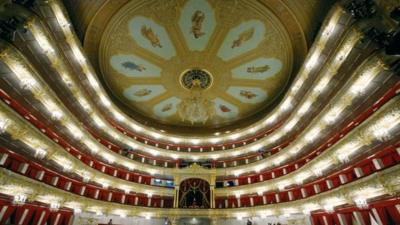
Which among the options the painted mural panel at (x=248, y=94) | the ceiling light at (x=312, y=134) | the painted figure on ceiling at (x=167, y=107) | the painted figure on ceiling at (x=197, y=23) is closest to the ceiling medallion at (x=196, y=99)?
the painted mural panel at (x=248, y=94)

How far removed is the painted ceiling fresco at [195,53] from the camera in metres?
16.3

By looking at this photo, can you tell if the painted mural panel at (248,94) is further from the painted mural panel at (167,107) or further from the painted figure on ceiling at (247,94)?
the painted mural panel at (167,107)

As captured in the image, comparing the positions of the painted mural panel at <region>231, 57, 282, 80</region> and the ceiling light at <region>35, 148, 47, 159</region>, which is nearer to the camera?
the ceiling light at <region>35, 148, 47, 159</region>

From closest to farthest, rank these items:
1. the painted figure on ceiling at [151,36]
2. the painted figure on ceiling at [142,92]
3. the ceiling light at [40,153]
A: the ceiling light at [40,153] → the painted figure on ceiling at [151,36] → the painted figure on ceiling at [142,92]

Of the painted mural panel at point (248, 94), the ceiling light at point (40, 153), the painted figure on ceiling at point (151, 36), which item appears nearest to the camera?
the ceiling light at point (40, 153)

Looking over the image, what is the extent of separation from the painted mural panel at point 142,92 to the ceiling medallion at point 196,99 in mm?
3508

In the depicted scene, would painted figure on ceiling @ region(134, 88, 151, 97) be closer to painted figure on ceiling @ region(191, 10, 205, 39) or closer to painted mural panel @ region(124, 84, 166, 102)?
painted mural panel @ region(124, 84, 166, 102)

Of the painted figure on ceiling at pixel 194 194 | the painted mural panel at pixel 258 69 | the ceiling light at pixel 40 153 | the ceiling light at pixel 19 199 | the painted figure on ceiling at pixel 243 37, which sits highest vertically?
the painted figure on ceiling at pixel 243 37

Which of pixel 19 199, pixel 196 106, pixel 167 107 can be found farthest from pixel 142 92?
pixel 19 199

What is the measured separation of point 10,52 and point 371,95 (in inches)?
832

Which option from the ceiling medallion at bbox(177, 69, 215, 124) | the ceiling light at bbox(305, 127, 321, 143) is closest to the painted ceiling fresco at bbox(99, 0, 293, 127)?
the ceiling medallion at bbox(177, 69, 215, 124)

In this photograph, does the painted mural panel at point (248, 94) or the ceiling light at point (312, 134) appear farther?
the painted mural panel at point (248, 94)

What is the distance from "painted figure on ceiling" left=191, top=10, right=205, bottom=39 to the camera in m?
16.4

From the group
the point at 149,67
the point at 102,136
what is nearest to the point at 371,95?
the point at 149,67
